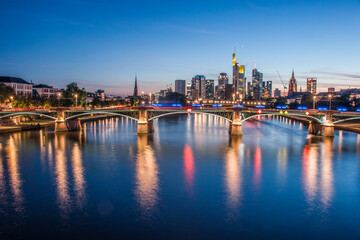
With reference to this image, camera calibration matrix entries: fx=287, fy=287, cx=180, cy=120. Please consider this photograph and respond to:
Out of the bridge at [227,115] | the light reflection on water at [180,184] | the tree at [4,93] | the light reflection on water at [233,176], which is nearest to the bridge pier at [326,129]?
the bridge at [227,115]

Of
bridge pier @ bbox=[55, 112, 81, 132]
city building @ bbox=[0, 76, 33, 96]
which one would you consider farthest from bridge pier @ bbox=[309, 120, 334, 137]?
city building @ bbox=[0, 76, 33, 96]

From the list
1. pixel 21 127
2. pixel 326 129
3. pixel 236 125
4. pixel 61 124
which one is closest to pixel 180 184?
pixel 236 125

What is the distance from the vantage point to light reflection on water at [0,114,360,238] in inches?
798

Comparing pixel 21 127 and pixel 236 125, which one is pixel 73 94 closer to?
pixel 21 127

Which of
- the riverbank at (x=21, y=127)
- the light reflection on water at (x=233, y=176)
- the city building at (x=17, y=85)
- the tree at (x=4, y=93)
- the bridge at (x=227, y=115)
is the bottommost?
the light reflection on water at (x=233, y=176)

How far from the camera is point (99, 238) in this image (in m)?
17.5

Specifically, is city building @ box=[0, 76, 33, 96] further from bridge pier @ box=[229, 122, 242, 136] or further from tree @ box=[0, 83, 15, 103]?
bridge pier @ box=[229, 122, 242, 136]

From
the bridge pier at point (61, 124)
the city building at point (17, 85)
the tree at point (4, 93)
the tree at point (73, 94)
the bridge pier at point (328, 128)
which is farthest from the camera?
the city building at point (17, 85)

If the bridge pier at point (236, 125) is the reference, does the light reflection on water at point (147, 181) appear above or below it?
below

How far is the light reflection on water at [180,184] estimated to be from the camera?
2028 centimetres

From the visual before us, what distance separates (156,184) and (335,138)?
147 feet

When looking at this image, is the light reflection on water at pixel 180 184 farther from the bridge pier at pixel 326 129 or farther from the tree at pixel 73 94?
the tree at pixel 73 94

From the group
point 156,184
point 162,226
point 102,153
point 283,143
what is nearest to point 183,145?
point 102,153

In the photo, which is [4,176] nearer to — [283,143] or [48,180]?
[48,180]
